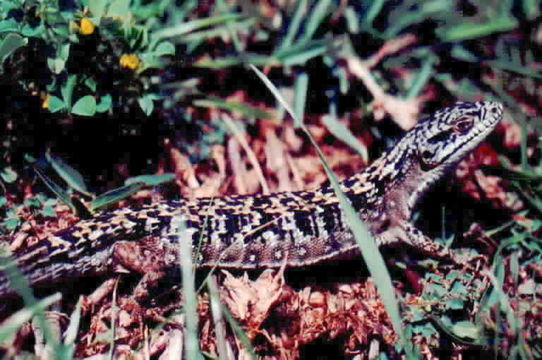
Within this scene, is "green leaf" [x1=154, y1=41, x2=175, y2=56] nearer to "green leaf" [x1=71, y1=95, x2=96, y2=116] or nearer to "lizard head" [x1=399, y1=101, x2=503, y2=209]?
"green leaf" [x1=71, y1=95, x2=96, y2=116]

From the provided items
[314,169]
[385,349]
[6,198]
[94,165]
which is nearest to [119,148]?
[94,165]

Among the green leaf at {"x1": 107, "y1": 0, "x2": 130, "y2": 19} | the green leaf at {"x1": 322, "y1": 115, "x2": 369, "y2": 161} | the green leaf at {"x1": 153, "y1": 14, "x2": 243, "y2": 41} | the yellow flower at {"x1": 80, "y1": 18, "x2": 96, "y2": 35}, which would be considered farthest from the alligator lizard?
the green leaf at {"x1": 153, "y1": 14, "x2": 243, "y2": 41}

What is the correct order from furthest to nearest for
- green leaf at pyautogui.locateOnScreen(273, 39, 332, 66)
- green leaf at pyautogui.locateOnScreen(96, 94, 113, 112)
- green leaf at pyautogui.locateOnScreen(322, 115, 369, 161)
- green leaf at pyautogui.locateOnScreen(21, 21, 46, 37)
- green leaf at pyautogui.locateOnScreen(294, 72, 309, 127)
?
1. green leaf at pyautogui.locateOnScreen(273, 39, 332, 66)
2. green leaf at pyautogui.locateOnScreen(294, 72, 309, 127)
3. green leaf at pyautogui.locateOnScreen(322, 115, 369, 161)
4. green leaf at pyautogui.locateOnScreen(96, 94, 113, 112)
5. green leaf at pyautogui.locateOnScreen(21, 21, 46, 37)

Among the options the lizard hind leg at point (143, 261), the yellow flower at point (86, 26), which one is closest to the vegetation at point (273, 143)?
the yellow flower at point (86, 26)

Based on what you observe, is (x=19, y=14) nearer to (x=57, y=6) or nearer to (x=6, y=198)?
(x=57, y=6)

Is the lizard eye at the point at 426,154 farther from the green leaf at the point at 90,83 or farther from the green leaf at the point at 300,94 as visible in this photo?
the green leaf at the point at 90,83

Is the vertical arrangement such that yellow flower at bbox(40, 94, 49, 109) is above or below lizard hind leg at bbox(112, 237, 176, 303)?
above
